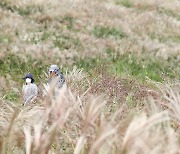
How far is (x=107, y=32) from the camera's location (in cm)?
1809

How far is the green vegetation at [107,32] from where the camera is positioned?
17797mm

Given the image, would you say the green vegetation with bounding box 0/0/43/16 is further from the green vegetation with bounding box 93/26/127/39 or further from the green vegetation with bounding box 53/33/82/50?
the green vegetation with bounding box 93/26/127/39

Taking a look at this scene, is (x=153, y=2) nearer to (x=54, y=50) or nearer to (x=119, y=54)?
(x=119, y=54)

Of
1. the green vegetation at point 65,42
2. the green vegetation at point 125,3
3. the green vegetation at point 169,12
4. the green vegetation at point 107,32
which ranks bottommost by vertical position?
the green vegetation at point 169,12

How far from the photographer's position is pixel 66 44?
53.6ft

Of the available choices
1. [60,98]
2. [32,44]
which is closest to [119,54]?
[32,44]

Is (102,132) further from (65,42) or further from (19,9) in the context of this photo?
(19,9)

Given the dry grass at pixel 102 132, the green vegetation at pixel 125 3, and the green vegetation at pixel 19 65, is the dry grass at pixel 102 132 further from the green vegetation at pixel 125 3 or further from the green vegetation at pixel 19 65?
the green vegetation at pixel 125 3

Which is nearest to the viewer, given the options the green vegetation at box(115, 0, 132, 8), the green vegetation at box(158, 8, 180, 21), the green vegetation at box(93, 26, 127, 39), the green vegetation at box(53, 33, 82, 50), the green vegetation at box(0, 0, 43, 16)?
the green vegetation at box(53, 33, 82, 50)

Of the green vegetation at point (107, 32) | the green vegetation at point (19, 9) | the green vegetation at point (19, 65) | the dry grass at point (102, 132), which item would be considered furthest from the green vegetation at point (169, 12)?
the dry grass at point (102, 132)

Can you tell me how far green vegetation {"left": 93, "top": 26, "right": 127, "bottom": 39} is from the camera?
17.8m

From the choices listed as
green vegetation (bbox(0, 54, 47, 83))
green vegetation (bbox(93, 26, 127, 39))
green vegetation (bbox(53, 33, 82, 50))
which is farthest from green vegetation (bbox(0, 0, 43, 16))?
green vegetation (bbox(0, 54, 47, 83))

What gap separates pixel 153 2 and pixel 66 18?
7.19 meters

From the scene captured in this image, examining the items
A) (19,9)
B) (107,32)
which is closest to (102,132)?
(107,32)
